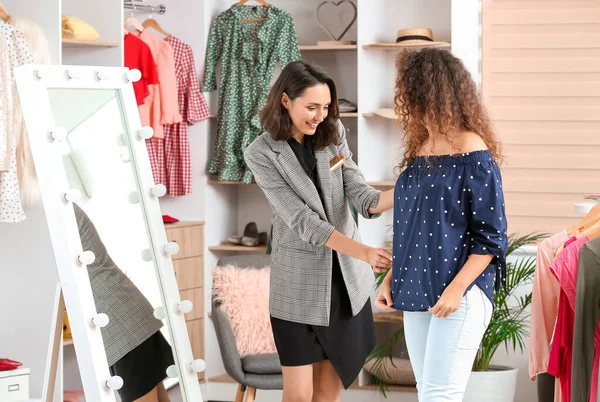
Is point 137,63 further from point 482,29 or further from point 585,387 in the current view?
point 585,387

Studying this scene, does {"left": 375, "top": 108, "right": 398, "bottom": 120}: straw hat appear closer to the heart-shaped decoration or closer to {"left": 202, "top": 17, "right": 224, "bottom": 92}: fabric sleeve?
the heart-shaped decoration

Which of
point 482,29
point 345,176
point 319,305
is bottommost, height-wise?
point 319,305

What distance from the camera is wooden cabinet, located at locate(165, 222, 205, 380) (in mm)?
4477

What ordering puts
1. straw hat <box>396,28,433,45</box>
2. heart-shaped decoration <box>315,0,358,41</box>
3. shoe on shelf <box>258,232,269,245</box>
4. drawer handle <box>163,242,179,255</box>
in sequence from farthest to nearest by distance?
shoe on shelf <box>258,232,269,245</box> < heart-shaped decoration <box>315,0,358,41</box> < straw hat <box>396,28,433,45</box> < drawer handle <box>163,242,179,255</box>

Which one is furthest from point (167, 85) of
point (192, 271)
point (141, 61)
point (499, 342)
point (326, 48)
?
point (499, 342)

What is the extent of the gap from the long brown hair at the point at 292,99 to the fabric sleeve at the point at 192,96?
204cm

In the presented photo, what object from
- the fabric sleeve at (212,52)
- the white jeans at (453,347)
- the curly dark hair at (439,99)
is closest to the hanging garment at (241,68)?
the fabric sleeve at (212,52)

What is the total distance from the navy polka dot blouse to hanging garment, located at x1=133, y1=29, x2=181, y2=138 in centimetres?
250

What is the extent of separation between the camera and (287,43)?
4.56 metres

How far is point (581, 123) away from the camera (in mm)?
4238

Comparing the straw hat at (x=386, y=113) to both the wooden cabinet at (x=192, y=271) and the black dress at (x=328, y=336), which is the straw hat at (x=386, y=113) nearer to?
the wooden cabinet at (x=192, y=271)

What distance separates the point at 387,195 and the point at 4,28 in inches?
67.1

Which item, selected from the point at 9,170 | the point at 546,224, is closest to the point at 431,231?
the point at 9,170

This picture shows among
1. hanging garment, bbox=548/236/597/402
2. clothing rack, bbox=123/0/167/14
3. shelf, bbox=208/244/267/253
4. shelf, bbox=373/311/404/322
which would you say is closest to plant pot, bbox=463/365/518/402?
shelf, bbox=373/311/404/322
